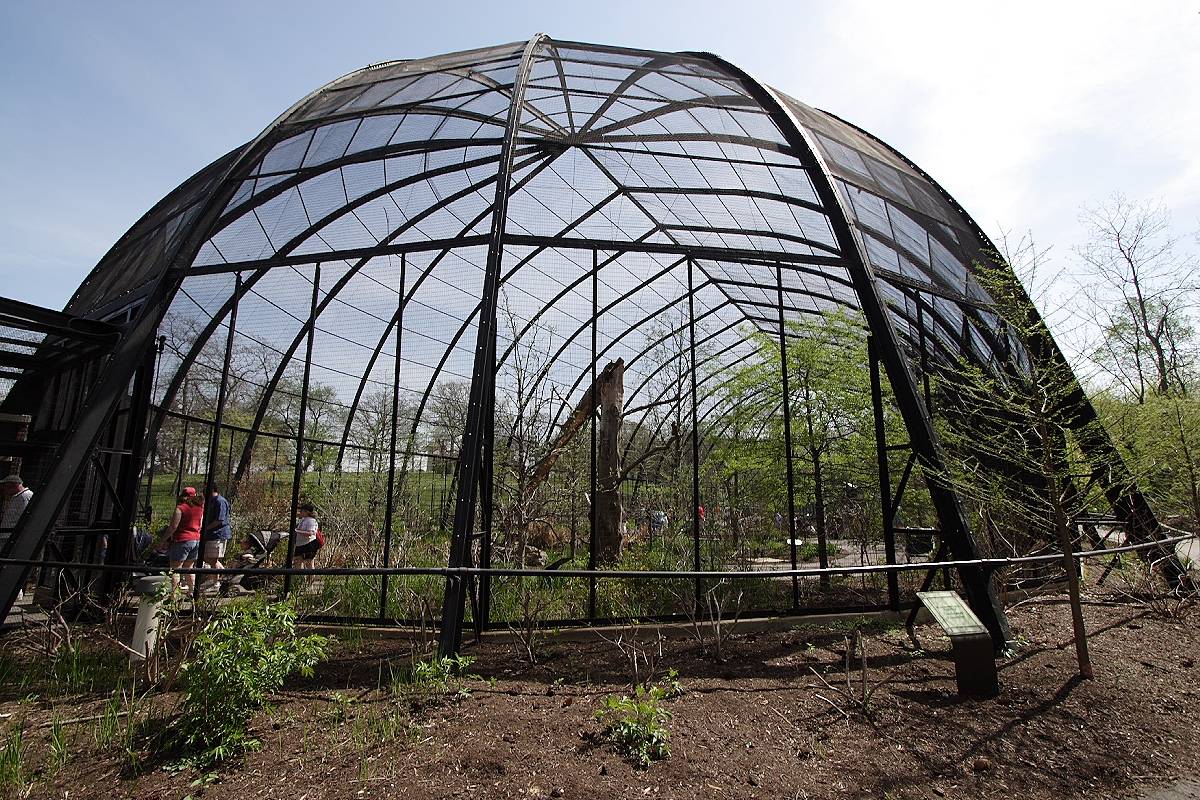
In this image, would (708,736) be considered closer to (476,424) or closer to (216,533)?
(476,424)

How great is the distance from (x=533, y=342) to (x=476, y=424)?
4319 millimetres

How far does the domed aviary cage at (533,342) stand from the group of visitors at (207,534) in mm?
621

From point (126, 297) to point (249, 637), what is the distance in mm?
7560

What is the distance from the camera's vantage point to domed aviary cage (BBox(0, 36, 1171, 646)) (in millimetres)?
7164

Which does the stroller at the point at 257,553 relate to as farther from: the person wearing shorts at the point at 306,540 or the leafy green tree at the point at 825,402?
the leafy green tree at the point at 825,402

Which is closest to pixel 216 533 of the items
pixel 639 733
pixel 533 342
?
pixel 533 342

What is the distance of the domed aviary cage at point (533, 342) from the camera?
23.5 feet

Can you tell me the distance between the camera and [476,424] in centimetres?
568

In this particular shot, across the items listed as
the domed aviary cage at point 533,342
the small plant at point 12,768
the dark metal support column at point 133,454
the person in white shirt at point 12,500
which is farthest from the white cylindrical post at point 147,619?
the person in white shirt at point 12,500

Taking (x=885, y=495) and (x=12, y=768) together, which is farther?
(x=885, y=495)

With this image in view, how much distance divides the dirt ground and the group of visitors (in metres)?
4.33

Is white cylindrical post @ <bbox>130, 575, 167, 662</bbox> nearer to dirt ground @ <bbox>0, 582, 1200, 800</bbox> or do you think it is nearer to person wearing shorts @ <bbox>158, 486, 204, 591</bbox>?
dirt ground @ <bbox>0, 582, 1200, 800</bbox>

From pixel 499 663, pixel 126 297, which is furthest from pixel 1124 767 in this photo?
pixel 126 297

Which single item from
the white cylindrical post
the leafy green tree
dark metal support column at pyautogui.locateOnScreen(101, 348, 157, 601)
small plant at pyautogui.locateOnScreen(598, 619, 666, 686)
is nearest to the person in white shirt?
Answer: dark metal support column at pyautogui.locateOnScreen(101, 348, 157, 601)
